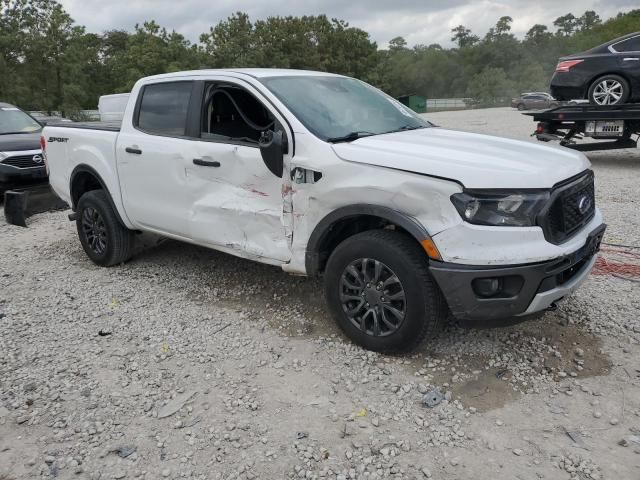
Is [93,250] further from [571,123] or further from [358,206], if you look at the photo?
[571,123]

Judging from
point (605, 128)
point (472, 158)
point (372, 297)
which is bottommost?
point (372, 297)

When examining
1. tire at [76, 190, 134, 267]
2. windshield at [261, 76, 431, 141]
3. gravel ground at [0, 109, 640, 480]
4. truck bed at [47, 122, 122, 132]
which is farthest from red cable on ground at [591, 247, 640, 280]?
truck bed at [47, 122, 122, 132]

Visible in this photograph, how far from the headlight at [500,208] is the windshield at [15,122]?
917 cm

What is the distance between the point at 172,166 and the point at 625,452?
3.62 metres

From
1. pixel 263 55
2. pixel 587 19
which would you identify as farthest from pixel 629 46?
pixel 587 19

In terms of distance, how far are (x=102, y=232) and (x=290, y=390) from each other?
306 cm

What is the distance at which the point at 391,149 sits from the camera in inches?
133

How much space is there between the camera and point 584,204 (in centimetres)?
Answer: 346

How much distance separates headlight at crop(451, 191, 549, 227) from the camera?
3.01 metres

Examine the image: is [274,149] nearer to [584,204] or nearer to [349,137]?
[349,137]

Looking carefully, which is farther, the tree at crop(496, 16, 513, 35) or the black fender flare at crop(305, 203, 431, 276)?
the tree at crop(496, 16, 513, 35)

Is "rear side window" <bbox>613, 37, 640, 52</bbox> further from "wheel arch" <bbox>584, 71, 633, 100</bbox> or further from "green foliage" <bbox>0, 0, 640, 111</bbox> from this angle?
"green foliage" <bbox>0, 0, 640, 111</bbox>

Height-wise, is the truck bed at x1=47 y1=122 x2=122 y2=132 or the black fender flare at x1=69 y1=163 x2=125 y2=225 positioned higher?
the truck bed at x1=47 y1=122 x2=122 y2=132

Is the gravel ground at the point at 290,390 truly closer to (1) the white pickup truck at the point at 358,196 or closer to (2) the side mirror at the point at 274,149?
(1) the white pickup truck at the point at 358,196
